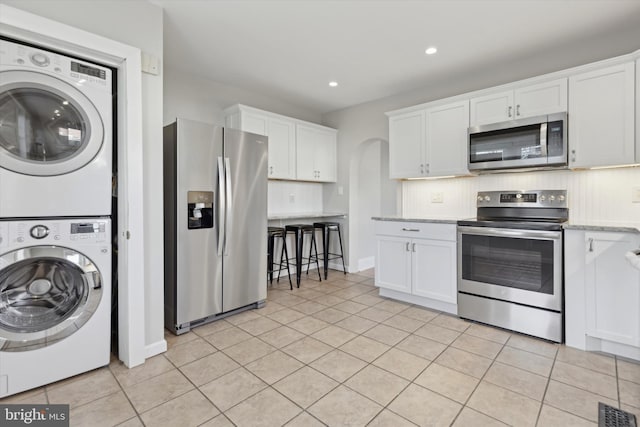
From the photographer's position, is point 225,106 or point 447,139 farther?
point 225,106

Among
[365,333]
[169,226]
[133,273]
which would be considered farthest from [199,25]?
[365,333]

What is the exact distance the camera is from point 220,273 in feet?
9.36

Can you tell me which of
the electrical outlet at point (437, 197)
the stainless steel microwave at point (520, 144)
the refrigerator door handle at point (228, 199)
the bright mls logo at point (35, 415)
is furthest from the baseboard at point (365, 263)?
the bright mls logo at point (35, 415)

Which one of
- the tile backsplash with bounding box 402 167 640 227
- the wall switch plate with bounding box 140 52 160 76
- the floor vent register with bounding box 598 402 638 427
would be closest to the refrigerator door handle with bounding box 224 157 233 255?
the wall switch plate with bounding box 140 52 160 76

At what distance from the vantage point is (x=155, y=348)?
224cm

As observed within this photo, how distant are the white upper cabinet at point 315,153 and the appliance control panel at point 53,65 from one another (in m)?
2.66

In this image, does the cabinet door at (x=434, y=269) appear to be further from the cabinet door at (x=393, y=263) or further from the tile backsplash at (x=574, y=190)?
the tile backsplash at (x=574, y=190)

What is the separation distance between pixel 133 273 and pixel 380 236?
2474 mm

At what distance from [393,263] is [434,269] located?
47cm

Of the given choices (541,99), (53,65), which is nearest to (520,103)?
(541,99)

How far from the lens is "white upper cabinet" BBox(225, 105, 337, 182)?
3.83m

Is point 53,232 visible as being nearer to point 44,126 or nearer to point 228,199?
point 44,126

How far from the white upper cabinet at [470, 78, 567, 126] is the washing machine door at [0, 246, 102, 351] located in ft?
11.7

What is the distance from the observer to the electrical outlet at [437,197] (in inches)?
146
